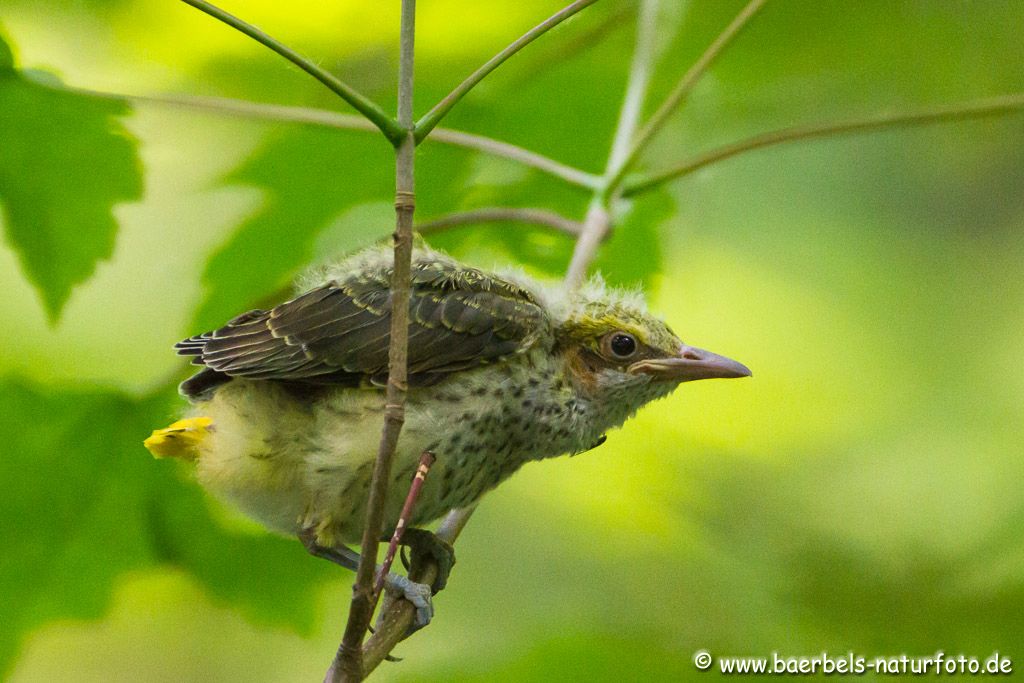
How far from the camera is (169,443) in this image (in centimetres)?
231

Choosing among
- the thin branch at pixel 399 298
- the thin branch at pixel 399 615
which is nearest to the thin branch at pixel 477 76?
the thin branch at pixel 399 298

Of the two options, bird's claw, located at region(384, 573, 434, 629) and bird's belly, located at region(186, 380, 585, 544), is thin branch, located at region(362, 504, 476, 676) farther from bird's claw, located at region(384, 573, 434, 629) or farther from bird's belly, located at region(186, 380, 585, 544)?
bird's belly, located at region(186, 380, 585, 544)

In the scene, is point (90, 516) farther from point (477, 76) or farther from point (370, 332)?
point (477, 76)

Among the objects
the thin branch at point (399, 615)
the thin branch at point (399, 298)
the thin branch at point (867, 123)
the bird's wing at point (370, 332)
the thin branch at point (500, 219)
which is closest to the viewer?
the thin branch at point (399, 298)

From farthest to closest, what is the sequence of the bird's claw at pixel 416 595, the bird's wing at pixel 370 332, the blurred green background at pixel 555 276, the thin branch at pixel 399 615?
1. the blurred green background at pixel 555 276
2. the bird's wing at pixel 370 332
3. the bird's claw at pixel 416 595
4. the thin branch at pixel 399 615

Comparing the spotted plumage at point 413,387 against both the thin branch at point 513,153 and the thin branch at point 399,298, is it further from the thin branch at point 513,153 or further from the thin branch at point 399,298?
the thin branch at point 399,298

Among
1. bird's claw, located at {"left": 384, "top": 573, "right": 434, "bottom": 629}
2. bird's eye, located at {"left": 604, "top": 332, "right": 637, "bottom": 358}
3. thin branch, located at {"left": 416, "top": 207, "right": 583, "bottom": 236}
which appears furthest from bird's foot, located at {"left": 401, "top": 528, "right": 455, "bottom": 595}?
thin branch, located at {"left": 416, "top": 207, "right": 583, "bottom": 236}

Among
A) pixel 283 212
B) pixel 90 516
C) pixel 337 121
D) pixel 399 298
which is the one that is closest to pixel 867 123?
pixel 337 121

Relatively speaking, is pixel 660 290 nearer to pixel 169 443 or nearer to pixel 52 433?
pixel 169 443

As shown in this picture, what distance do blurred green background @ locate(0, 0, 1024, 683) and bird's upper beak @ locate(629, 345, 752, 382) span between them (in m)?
0.57

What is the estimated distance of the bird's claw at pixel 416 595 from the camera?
83.9 inches

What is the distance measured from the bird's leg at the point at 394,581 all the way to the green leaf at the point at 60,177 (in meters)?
0.72

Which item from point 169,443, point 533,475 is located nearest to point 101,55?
point 169,443

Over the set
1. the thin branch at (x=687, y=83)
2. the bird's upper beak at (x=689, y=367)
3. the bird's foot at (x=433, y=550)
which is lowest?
the bird's foot at (x=433, y=550)
